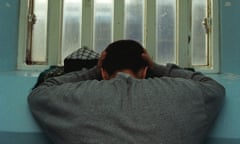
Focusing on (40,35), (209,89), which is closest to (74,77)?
(209,89)

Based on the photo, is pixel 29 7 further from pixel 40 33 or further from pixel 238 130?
pixel 238 130

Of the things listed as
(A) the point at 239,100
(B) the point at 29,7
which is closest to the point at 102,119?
(A) the point at 239,100

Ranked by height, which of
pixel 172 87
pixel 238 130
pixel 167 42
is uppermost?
pixel 167 42

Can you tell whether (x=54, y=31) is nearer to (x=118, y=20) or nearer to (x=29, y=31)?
(x=29, y=31)

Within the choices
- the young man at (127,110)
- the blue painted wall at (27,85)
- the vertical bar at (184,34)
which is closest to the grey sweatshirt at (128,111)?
the young man at (127,110)

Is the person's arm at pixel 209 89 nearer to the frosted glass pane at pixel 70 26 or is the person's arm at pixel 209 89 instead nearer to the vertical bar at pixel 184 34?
the vertical bar at pixel 184 34

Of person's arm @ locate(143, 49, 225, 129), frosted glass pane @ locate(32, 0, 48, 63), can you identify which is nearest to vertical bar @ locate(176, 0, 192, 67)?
person's arm @ locate(143, 49, 225, 129)

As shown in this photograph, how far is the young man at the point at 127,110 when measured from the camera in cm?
74

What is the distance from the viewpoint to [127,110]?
75 centimetres

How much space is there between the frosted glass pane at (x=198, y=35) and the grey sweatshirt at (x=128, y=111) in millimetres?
540

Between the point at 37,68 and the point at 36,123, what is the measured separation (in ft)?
1.55

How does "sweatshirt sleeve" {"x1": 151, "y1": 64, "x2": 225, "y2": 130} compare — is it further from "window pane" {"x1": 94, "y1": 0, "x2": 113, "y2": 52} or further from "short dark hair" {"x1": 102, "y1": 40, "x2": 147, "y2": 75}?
"window pane" {"x1": 94, "y1": 0, "x2": 113, "y2": 52}

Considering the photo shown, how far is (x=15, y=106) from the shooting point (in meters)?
0.96

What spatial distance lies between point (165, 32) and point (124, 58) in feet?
1.81
